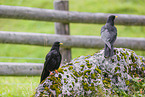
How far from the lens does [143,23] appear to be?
482cm

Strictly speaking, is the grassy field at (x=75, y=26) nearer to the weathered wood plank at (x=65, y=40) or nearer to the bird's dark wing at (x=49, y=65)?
the weathered wood plank at (x=65, y=40)

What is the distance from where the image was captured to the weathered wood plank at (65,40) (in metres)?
4.14

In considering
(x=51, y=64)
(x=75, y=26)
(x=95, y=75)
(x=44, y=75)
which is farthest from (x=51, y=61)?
(x=75, y=26)

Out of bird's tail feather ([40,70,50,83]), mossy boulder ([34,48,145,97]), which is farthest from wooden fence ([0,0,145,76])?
bird's tail feather ([40,70,50,83])

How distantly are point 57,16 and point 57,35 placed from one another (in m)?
0.42

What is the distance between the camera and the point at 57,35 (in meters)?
4.45

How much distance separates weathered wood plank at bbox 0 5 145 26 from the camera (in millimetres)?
4090

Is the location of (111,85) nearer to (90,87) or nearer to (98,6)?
(90,87)

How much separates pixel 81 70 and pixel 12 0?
8670 mm

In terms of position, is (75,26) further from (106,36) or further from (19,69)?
(106,36)

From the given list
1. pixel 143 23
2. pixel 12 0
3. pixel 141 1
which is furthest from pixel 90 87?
pixel 141 1

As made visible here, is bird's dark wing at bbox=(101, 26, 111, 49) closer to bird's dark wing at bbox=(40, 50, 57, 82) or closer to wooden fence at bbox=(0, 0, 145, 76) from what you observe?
bird's dark wing at bbox=(40, 50, 57, 82)

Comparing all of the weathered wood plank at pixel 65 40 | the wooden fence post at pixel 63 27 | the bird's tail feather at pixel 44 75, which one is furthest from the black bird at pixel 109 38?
the wooden fence post at pixel 63 27

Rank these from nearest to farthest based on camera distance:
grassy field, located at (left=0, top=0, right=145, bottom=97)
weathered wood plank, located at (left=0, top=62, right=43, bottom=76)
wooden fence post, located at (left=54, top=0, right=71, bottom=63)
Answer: weathered wood plank, located at (left=0, top=62, right=43, bottom=76)
wooden fence post, located at (left=54, top=0, right=71, bottom=63)
grassy field, located at (left=0, top=0, right=145, bottom=97)
